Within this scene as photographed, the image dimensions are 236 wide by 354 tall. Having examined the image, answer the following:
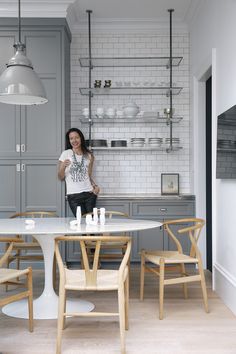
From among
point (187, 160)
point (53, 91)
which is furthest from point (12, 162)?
point (187, 160)

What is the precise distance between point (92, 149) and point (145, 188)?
89cm

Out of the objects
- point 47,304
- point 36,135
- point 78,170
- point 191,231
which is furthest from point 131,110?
point 47,304

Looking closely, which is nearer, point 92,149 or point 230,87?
point 230,87

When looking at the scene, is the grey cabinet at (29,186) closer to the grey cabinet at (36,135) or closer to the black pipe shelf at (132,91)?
the grey cabinet at (36,135)

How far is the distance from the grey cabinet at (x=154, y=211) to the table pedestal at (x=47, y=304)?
5.63 feet

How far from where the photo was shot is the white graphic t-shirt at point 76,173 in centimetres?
515

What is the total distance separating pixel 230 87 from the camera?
152 inches

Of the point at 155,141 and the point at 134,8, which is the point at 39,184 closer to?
the point at 155,141

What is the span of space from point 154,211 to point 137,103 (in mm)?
1533

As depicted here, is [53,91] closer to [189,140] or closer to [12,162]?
[12,162]

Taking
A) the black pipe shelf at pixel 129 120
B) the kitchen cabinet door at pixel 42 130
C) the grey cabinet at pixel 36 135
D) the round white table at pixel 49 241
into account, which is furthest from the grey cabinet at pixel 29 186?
the round white table at pixel 49 241

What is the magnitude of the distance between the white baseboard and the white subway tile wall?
1898 mm

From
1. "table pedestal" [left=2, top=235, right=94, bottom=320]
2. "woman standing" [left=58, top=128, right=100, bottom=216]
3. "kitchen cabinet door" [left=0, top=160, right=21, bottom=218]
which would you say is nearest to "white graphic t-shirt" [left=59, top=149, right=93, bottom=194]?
"woman standing" [left=58, top=128, right=100, bottom=216]

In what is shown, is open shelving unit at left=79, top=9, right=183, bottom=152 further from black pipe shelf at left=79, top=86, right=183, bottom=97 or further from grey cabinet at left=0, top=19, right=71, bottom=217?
grey cabinet at left=0, top=19, right=71, bottom=217
